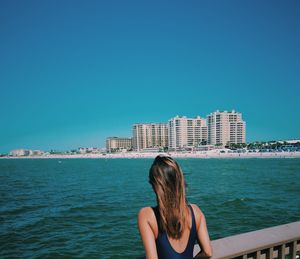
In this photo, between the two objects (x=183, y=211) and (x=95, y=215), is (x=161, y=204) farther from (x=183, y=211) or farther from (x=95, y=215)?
(x=95, y=215)

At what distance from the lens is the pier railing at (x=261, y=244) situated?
226 centimetres

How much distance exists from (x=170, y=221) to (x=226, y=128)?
19605 centimetres

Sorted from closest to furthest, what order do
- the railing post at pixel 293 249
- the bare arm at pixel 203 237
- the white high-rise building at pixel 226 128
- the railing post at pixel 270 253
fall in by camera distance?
1. the bare arm at pixel 203 237
2. the railing post at pixel 270 253
3. the railing post at pixel 293 249
4. the white high-rise building at pixel 226 128

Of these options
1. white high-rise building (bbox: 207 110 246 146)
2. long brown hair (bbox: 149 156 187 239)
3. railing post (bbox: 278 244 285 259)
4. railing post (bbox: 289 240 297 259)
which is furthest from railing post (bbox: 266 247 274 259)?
white high-rise building (bbox: 207 110 246 146)

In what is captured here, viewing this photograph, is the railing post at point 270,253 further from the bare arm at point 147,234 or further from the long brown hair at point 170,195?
the bare arm at point 147,234

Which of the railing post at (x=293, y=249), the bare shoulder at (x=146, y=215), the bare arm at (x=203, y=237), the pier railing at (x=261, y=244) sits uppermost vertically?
the bare shoulder at (x=146, y=215)

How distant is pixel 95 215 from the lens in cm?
1783

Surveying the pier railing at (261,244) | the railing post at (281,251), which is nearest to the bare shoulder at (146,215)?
the pier railing at (261,244)

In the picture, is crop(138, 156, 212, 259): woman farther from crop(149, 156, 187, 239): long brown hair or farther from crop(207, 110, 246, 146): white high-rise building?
crop(207, 110, 246, 146): white high-rise building

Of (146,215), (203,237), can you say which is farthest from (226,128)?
(146,215)

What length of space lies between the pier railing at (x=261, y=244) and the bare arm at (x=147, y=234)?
587mm

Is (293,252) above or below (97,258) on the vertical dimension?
above

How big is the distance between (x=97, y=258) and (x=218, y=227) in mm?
6976

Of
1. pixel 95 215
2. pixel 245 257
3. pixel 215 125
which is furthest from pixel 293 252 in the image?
pixel 215 125
